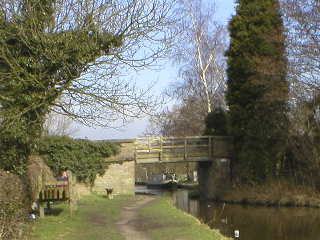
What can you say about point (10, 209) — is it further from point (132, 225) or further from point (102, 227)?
point (132, 225)

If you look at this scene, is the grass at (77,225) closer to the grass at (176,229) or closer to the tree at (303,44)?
the grass at (176,229)

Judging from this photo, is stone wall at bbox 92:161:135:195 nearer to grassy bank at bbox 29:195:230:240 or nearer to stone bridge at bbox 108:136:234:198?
stone bridge at bbox 108:136:234:198

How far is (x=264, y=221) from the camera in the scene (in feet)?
74.5

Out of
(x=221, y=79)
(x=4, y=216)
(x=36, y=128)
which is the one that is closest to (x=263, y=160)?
(x=221, y=79)

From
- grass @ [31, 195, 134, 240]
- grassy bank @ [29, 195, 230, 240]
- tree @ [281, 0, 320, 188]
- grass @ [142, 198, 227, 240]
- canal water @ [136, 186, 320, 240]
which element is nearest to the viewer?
grass @ [31, 195, 134, 240]

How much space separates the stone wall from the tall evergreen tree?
684 cm

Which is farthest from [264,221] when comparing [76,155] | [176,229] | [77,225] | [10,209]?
[10,209]

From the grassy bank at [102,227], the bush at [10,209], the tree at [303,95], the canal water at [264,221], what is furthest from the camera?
the tree at [303,95]

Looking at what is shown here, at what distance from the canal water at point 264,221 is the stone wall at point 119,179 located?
4538 millimetres

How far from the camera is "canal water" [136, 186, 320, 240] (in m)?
18.3

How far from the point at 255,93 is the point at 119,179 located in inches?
386

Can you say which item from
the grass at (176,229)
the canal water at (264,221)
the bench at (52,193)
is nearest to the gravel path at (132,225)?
the grass at (176,229)

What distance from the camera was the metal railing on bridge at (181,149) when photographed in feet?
117

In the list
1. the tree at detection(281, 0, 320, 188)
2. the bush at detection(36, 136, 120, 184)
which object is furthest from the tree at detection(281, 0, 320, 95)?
the bush at detection(36, 136, 120, 184)
